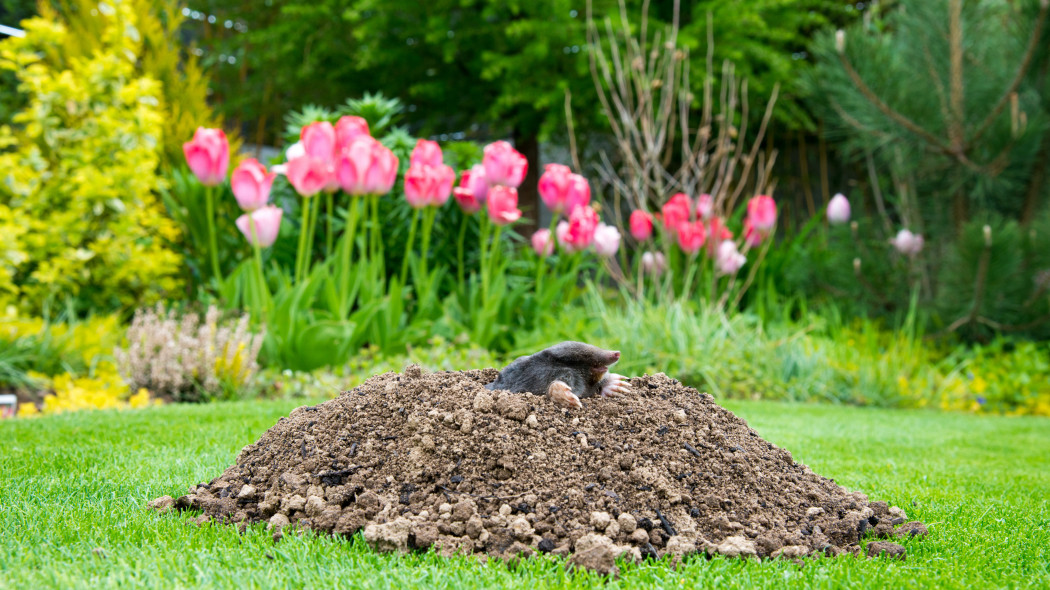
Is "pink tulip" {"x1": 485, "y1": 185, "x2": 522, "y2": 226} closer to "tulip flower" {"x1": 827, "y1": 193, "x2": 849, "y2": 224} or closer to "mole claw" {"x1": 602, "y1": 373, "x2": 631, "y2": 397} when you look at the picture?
"mole claw" {"x1": 602, "y1": 373, "x2": 631, "y2": 397}

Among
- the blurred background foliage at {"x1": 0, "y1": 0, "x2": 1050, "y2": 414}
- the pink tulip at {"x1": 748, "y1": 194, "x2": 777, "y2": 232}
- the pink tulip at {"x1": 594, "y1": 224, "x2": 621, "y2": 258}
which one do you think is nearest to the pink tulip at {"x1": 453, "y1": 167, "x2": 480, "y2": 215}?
the blurred background foliage at {"x1": 0, "y1": 0, "x2": 1050, "y2": 414}

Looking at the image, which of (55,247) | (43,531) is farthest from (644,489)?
(55,247)

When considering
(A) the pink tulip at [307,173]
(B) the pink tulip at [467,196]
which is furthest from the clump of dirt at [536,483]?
(B) the pink tulip at [467,196]

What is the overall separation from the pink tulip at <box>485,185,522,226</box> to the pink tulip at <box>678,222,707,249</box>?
130 cm

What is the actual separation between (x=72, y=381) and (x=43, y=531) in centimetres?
321

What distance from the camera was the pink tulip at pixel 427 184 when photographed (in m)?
4.38

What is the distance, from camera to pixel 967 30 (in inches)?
226

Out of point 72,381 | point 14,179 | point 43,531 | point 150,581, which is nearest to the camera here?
point 150,581

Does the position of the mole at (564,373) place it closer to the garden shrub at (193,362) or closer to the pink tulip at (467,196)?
the garden shrub at (193,362)

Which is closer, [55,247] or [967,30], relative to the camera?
[55,247]

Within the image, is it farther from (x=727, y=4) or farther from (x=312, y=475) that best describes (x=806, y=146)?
(x=312, y=475)

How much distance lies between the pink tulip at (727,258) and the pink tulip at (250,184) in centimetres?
309

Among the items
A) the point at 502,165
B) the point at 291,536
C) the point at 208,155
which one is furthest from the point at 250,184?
the point at 291,536

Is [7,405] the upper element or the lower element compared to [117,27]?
lower
